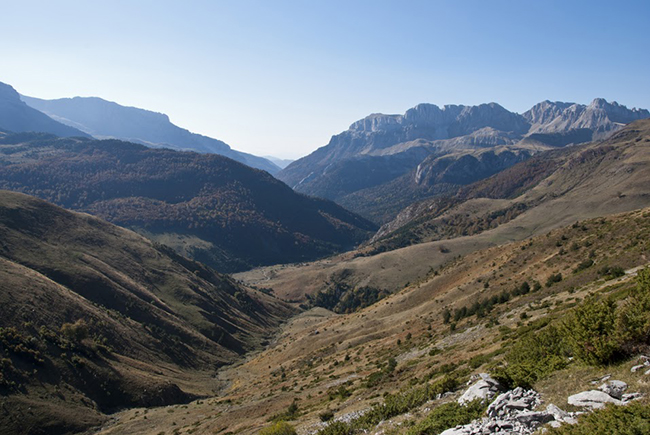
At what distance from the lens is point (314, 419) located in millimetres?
31766

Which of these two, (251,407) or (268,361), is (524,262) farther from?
(268,361)

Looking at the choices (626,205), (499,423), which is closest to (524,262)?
(499,423)

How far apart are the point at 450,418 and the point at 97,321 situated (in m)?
88.7

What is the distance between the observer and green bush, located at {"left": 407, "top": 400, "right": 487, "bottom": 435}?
56.7 feet

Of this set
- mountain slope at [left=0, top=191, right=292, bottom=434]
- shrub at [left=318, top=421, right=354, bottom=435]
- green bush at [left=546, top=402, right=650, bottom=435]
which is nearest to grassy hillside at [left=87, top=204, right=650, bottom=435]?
shrub at [left=318, top=421, right=354, bottom=435]

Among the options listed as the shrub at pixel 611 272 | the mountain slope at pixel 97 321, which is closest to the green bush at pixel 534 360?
the shrub at pixel 611 272

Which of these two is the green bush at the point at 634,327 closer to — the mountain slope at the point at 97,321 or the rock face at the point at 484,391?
the rock face at the point at 484,391

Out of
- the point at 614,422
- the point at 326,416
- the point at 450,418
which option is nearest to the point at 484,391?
the point at 450,418

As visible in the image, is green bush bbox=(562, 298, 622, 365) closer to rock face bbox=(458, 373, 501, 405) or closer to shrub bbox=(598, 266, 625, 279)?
rock face bbox=(458, 373, 501, 405)

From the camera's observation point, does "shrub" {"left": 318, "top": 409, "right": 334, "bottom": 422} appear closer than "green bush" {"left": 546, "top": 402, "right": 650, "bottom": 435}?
No

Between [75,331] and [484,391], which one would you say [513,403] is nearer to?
[484,391]

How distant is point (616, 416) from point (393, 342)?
5008 cm

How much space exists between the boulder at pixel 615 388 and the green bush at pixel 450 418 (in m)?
5.10

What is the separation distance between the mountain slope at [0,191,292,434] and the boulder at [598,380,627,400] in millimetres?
66046
